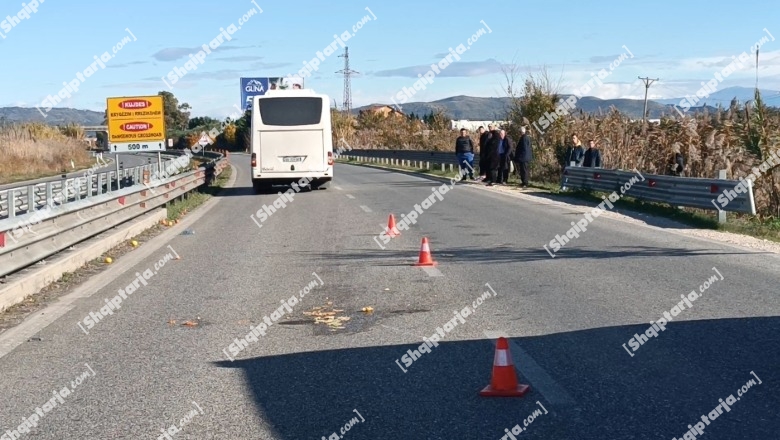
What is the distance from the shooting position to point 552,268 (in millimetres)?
11781

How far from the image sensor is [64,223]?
40.0 feet

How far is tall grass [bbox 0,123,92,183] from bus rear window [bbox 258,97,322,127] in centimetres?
2974

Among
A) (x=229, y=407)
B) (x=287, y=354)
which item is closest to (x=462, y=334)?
(x=287, y=354)

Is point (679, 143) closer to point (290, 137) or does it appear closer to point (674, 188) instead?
point (674, 188)

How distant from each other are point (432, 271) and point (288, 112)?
17.2 meters

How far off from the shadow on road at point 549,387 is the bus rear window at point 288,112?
2056cm

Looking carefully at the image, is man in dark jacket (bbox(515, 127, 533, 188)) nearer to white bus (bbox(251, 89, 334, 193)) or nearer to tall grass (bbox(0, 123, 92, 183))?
white bus (bbox(251, 89, 334, 193))

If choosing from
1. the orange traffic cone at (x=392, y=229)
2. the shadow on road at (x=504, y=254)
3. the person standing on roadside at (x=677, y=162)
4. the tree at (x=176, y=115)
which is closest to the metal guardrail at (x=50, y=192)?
the shadow on road at (x=504, y=254)

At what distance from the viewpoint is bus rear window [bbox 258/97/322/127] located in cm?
2788

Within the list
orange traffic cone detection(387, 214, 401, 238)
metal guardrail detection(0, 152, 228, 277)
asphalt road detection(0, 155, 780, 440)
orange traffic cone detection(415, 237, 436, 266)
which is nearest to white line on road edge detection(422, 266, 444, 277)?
asphalt road detection(0, 155, 780, 440)

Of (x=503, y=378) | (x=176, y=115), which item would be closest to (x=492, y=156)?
(x=503, y=378)

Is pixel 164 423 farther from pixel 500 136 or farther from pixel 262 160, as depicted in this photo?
pixel 500 136

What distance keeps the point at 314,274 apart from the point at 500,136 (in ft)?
61.4

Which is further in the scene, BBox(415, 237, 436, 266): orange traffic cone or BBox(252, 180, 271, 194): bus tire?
BBox(252, 180, 271, 194): bus tire
